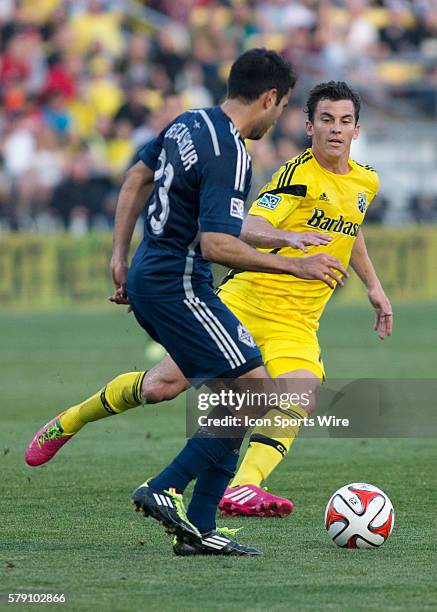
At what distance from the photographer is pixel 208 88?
22.0 m

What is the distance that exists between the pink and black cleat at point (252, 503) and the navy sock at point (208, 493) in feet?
3.38

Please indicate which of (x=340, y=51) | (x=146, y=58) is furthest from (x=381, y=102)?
(x=146, y=58)

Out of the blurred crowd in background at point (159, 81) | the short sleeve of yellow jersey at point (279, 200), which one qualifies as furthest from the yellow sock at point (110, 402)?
the blurred crowd in background at point (159, 81)

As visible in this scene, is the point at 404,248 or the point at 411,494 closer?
the point at 411,494

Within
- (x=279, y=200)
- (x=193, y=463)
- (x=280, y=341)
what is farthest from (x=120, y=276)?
(x=280, y=341)

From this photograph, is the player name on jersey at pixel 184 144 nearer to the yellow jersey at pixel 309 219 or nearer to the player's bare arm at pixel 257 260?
the player's bare arm at pixel 257 260

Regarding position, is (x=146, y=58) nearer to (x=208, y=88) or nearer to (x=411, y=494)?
(x=208, y=88)

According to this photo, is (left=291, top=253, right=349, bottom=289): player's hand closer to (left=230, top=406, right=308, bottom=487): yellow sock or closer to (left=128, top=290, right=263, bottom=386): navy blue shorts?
(left=128, top=290, right=263, bottom=386): navy blue shorts

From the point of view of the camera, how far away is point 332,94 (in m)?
7.49

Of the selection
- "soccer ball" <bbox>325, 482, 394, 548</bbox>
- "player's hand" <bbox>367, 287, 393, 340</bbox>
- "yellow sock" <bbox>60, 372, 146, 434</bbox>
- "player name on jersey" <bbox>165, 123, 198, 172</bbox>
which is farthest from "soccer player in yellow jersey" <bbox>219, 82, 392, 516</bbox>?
"player name on jersey" <bbox>165, 123, 198, 172</bbox>

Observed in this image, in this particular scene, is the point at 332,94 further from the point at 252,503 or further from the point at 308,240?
the point at 252,503

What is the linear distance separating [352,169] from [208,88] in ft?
47.9

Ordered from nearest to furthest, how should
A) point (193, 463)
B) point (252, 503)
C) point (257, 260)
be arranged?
point (257, 260) < point (193, 463) < point (252, 503)

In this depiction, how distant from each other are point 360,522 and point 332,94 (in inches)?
102
